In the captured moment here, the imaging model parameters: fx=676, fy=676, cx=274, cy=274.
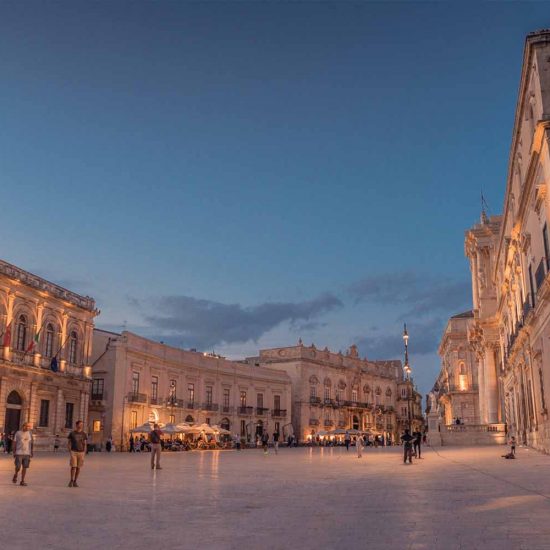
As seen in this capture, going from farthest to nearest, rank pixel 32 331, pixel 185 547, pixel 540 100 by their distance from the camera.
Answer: pixel 32 331 < pixel 540 100 < pixel 185 547

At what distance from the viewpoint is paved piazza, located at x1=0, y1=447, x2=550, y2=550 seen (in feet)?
22.4

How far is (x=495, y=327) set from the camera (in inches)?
1857

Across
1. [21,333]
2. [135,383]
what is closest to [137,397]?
[135,383]

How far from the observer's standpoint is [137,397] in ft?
172

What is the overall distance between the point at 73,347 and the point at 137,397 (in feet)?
23.3

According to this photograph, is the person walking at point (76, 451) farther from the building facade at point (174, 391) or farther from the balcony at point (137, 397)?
the balcony at point (137, 397)

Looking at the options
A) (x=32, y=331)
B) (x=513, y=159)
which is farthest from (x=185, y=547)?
(x=32, y=331)

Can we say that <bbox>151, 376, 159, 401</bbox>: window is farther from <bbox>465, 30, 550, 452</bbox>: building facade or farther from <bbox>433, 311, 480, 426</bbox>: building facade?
<bbox>433, 311, 480, 426</bbox>: building facade

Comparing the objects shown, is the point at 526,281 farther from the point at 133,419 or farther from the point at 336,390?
the point at 336,390

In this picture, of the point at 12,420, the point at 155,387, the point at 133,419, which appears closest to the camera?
the point at 12,420

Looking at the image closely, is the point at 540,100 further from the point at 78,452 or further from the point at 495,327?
the point at 495,327

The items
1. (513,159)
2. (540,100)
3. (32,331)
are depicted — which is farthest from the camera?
(32,331)

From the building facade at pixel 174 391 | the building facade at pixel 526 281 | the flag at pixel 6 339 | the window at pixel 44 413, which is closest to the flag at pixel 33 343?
the flag at pixel 6 339

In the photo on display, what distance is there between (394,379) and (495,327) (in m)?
50.7
